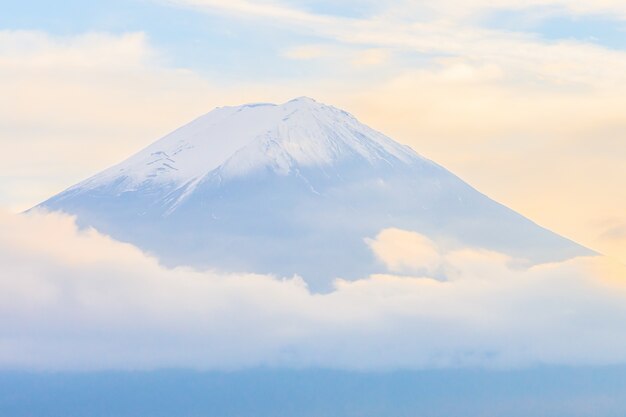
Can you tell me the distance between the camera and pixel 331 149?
18012 cm

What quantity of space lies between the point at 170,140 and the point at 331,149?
17575 mm

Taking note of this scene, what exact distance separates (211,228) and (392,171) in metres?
21.2

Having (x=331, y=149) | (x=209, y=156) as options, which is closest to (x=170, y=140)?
(x=209, y=156)

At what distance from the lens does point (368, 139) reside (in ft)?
602

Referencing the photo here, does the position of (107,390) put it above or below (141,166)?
below

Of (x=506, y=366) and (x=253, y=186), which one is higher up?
(x=253, y=186)

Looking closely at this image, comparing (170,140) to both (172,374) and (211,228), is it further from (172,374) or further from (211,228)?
(172,374)

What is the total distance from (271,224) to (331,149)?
12.3 metres

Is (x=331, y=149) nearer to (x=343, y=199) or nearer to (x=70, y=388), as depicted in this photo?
(x=343, y=199)

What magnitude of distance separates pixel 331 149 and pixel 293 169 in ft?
16.1

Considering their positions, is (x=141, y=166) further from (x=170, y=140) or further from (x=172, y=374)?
(x=172, y=374)

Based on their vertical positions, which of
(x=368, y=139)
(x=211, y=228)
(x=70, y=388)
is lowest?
(x=70, y=388)

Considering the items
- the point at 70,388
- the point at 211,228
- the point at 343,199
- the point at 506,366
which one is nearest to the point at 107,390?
the point at 70,388

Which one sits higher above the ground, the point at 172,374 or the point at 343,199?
the point at 343,199
